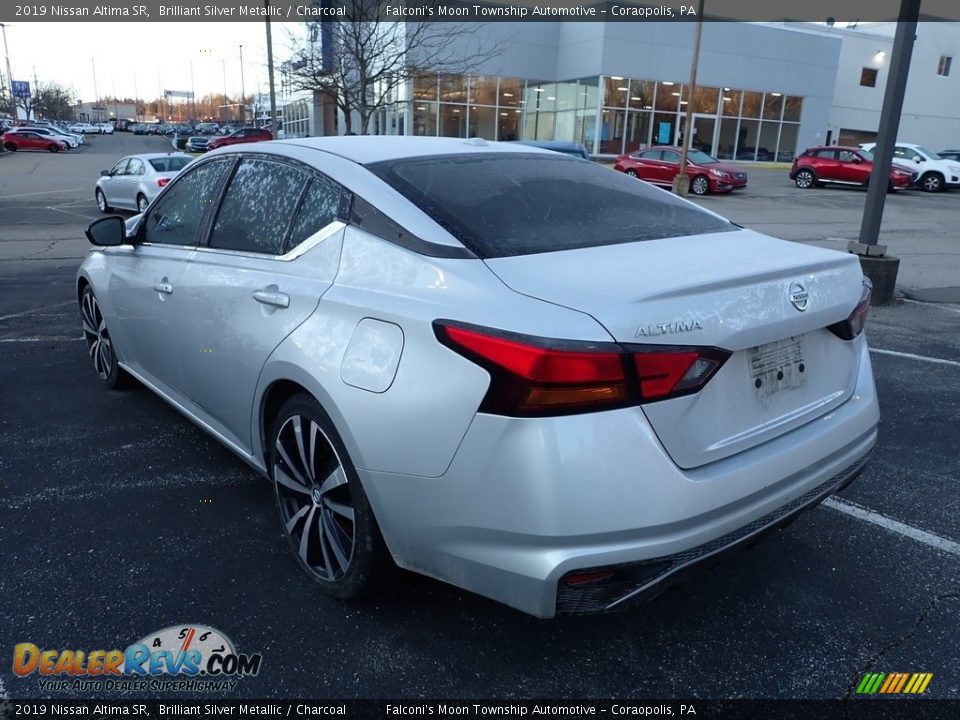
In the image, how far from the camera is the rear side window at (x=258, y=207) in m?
3.01

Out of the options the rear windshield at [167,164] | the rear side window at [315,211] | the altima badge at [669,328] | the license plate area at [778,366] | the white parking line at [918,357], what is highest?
the rear side window at [315,211]

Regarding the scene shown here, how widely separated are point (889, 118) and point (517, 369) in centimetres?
711

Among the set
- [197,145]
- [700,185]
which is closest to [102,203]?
[700,185]

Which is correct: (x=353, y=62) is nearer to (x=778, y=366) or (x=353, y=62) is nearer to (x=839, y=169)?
(x=839, y=169)

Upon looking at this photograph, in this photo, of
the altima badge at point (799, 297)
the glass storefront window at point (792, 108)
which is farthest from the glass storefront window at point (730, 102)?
the altima badge at point (799, 297)

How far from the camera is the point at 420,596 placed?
2.75m

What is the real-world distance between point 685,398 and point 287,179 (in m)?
1.93

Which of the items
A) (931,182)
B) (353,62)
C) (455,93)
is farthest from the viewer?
(455,93)

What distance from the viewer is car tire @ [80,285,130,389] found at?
15.6 ft

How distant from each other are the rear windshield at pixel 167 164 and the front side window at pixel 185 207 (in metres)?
12.4

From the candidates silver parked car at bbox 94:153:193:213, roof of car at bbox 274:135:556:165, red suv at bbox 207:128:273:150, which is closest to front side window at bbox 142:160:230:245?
roof of car at bbox 274:135:556:165

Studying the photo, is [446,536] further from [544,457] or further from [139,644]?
[139,644]

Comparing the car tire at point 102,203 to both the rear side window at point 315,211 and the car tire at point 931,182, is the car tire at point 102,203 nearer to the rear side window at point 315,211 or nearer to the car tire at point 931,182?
the rear side window at point 315,211

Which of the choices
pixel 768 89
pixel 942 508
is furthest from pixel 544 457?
pixel 768 89
